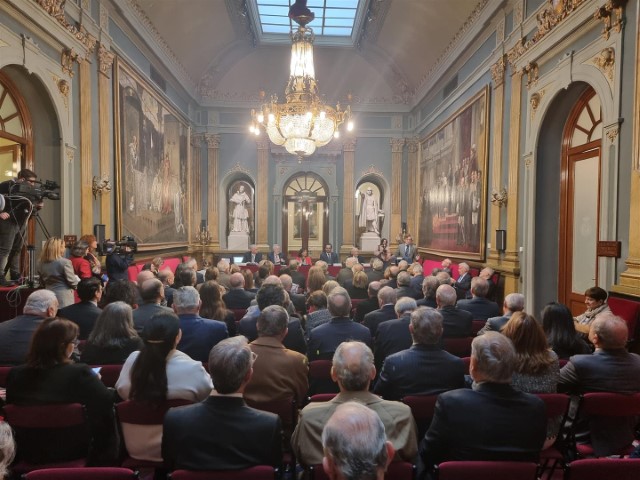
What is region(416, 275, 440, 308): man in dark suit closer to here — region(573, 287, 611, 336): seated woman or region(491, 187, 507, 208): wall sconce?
region(573, 287, 611, 336): seated woman

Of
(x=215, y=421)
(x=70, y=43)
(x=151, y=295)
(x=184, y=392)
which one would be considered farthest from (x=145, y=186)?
(x=215, y=421)

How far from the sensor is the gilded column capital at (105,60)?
26.3ft

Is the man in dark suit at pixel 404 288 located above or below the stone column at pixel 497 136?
below

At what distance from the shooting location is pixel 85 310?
4.09m

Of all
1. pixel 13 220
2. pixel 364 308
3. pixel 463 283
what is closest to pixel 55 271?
pixel 13 220

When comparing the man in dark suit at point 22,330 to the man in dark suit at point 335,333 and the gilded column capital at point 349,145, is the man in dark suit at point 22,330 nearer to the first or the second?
the man in dark suit at point 335,333

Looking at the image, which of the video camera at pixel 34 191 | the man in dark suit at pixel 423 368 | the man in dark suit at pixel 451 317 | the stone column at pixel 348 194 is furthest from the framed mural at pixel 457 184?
the video camera at pixel 34 191

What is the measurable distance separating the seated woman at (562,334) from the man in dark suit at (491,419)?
1592 millimetres

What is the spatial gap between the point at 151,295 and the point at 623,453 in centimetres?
383

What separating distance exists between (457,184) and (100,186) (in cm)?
779

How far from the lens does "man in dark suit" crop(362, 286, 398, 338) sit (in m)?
4.84

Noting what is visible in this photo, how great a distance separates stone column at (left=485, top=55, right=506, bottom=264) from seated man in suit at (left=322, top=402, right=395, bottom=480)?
26.2ft

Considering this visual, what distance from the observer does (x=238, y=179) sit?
16281 mm

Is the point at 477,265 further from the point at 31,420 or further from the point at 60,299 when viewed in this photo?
the point at 31,420
